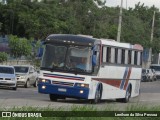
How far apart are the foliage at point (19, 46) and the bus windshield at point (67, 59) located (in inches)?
1150

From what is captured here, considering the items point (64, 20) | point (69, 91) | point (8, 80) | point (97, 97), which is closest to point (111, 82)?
point (97, 97)

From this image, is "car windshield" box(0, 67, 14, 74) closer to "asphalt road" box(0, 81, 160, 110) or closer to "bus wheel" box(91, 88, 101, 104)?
"asphalt road" box(0, 81, 160, 110)

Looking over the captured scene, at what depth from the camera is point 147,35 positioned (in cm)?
8988

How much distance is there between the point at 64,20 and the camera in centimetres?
6712

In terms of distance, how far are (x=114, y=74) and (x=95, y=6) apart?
139ft

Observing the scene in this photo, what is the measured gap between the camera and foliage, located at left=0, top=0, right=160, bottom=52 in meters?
64.9

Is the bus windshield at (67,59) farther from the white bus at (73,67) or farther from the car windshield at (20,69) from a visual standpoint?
the car windshield at (20,69)

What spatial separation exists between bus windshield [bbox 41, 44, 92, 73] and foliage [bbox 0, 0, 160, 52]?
119 ft

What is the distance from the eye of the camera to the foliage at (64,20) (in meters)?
64.9

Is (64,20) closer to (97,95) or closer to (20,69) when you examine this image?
(20,69)

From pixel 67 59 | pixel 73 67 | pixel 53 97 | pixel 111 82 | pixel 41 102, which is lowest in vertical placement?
pixel 53 97

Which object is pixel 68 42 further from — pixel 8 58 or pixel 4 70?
pixel 8 58

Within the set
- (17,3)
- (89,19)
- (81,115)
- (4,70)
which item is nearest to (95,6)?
(89,19)

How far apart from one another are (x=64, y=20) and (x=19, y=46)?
12113mm
